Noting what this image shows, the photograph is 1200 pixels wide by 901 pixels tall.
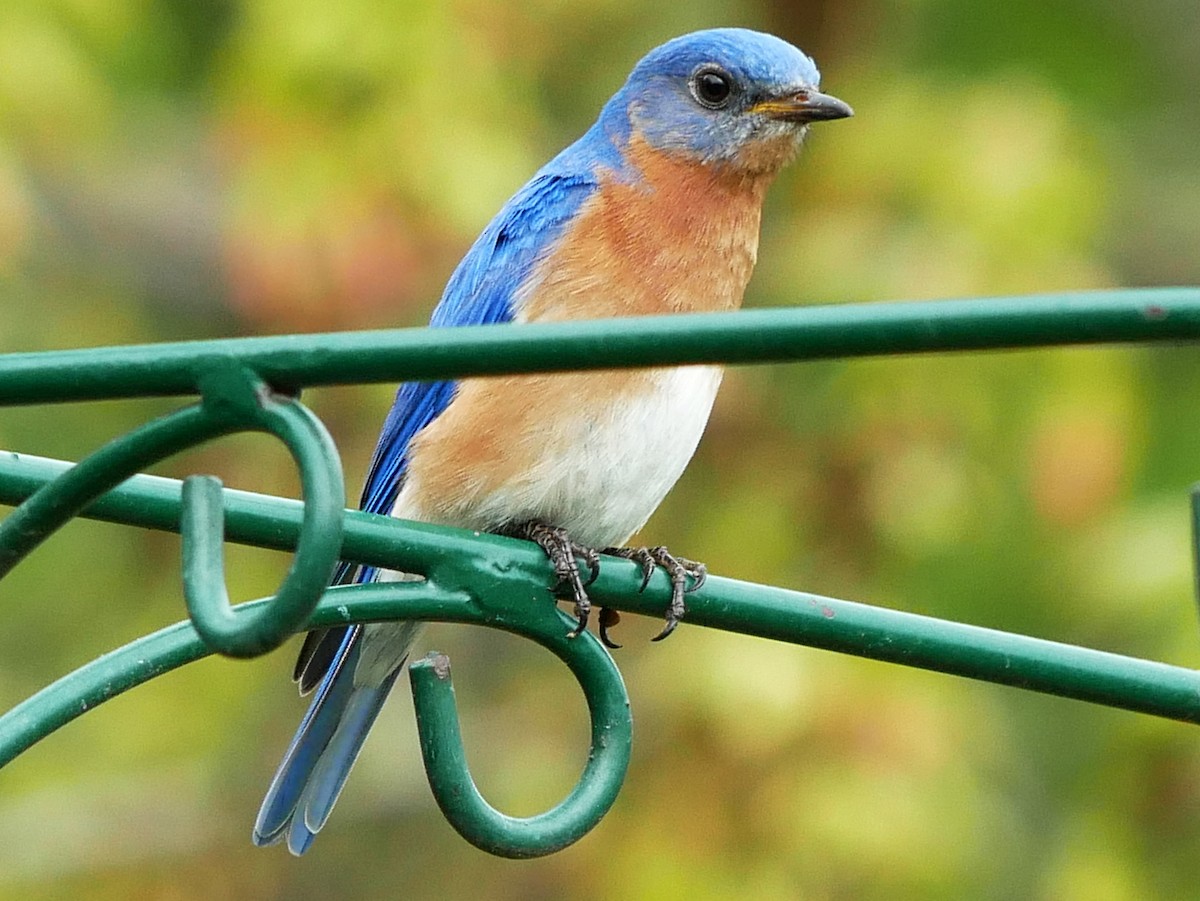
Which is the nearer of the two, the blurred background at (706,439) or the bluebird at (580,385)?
the bluebird at (580,385)

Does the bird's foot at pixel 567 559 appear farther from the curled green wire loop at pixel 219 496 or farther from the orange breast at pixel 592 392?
the curled green wire loop at pixel 219 496

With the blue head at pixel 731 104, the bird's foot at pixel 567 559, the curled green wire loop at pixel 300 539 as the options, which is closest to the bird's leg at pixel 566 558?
the bird's foot at pixel 567 559

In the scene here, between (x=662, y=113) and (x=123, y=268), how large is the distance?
2.32m

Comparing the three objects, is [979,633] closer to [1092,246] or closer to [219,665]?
[1092,246]

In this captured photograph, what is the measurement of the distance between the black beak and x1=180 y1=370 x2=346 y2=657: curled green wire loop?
2.47m

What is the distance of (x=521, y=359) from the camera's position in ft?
5.42

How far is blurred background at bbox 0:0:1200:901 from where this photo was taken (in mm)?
4750

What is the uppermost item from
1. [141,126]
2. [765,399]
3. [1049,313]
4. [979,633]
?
[141,126]

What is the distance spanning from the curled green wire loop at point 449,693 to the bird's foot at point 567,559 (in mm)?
56

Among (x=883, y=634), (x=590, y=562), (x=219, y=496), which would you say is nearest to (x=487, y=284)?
(x=590, y=562)

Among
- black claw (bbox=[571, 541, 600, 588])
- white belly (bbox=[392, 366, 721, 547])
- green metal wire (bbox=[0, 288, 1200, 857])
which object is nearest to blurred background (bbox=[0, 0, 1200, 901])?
white belly (bbox=[392, 366, 721, 547])

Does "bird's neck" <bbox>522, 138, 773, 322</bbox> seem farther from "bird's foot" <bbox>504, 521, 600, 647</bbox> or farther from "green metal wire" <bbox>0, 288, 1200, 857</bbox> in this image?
"green metal wire" <bbox>0, 288, 1200, 857</bbox>

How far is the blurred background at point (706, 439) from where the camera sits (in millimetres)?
4750

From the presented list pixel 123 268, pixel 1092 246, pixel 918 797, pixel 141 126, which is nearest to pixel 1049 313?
pixel 918 797
